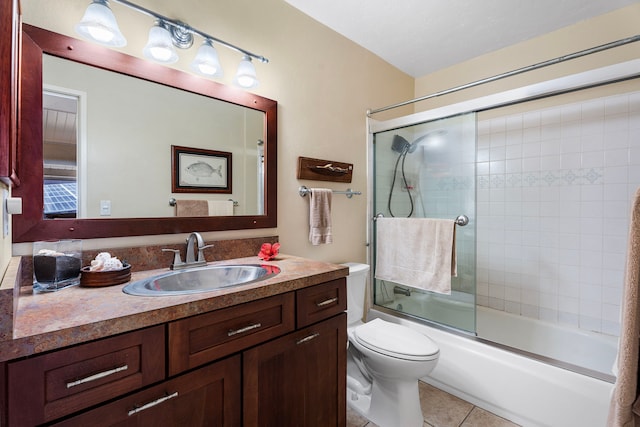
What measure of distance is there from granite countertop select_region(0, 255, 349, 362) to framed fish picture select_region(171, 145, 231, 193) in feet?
1.60

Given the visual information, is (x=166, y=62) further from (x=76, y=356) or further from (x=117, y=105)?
(x=76, y=356)

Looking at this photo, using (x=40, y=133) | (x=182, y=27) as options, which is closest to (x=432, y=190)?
(x=182, y=27)

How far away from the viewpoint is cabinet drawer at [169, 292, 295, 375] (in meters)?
0.82

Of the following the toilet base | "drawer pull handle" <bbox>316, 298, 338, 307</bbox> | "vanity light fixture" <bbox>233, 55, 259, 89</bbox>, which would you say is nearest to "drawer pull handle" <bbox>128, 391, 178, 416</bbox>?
"drawer pull handle" <bbox>316, 298, 338, 307</bbox>

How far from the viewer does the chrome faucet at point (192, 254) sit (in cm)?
130

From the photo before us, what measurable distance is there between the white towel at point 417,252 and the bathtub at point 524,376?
7.2 inches

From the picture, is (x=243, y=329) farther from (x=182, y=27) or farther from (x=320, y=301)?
(x=182, y=27)

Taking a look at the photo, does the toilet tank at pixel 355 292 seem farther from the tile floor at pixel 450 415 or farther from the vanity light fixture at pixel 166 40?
the vanity light fixture at pixel 166 40

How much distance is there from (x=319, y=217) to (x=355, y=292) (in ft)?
1.78

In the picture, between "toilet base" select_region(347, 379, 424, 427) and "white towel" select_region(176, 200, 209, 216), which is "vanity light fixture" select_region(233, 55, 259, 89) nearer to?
"white towel" select_region(176, 200, 209, 216)

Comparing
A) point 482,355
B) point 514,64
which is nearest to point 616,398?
point 482,355

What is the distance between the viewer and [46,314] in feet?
2.42

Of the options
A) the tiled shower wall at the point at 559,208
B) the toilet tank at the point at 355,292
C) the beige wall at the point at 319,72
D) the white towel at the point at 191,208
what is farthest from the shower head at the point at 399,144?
the white towel at the point at 191,208

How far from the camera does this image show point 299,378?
113cm
